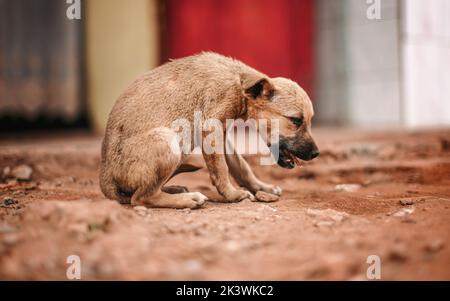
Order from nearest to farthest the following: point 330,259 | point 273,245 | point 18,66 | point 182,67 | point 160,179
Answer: point 330,259, point 273,245, point 160,179, point 182,67, point 18,66

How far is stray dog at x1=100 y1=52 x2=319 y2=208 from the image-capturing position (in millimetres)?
3453

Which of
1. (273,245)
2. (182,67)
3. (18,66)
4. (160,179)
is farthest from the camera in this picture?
(18,66)

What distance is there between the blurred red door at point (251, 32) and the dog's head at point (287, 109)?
613 cm

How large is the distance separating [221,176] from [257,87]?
2.50 ft

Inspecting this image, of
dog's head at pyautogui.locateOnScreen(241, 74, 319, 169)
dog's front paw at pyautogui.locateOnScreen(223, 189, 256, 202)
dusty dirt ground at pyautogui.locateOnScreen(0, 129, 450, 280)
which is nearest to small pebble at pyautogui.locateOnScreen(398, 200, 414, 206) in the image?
dusty dirt ground at pyautogui.locateOnScreen(0, 129, 450, 280)

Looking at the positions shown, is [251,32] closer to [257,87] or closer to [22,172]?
[22,172]

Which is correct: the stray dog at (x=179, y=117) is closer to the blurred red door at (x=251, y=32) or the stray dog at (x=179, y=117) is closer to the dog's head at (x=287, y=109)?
the dog's head at (x=287, y=109)

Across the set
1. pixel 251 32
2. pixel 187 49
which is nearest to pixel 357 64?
pixel 251 32

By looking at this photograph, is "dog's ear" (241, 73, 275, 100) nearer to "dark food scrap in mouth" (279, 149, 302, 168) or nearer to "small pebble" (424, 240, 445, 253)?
"dark food scrap in mouth" (279, 149, 302, 168)

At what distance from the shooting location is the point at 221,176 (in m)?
3.82

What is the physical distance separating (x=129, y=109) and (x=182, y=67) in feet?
1.91
